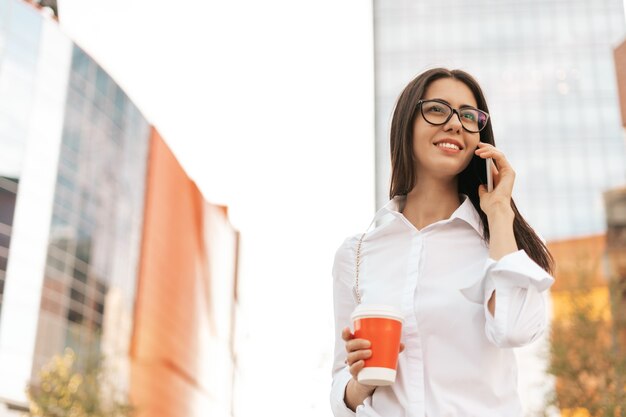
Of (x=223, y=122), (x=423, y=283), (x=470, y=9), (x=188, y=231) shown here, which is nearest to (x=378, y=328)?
(x=423, y=283)

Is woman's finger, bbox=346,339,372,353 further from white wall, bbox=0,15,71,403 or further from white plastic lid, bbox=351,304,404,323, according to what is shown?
Answer: white wall, bbox=0,15,71,403

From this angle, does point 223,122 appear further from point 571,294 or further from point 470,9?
point 470,9

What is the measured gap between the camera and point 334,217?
1745cm

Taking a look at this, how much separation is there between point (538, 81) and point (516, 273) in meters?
41.3

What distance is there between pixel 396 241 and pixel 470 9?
138 ft

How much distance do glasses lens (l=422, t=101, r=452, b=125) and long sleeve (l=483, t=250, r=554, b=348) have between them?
12.7 inches

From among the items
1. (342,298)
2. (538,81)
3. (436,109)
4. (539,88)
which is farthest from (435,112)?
(538,81)

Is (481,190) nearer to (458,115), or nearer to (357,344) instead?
(458,115)

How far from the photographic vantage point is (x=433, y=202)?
1507 mm

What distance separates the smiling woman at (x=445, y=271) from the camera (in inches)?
48.8

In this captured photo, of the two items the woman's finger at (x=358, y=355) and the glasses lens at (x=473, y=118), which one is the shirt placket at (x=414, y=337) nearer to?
the woman's finger at (x=358, y=355)

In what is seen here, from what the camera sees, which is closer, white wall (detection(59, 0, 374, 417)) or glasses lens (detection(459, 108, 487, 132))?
glasses lens (detection(459, 108, 487, 132))

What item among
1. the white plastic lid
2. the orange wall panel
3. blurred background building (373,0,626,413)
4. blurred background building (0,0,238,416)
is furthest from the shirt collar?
blurred background building (373,0,626,413)

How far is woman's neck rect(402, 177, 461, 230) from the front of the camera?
4.92 ft
